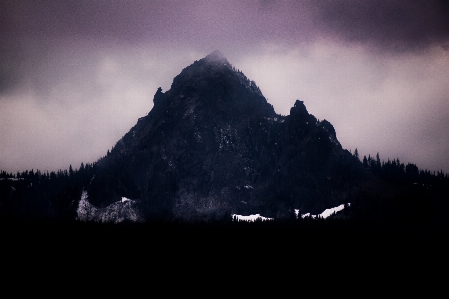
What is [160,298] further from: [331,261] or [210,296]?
[331,261]

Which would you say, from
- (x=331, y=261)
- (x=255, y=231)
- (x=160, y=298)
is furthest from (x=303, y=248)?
(x=160, y=298)

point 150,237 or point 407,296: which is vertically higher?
point 150,237

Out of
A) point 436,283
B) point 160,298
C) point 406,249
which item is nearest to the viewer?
point 160,298

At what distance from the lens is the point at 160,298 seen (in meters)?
128

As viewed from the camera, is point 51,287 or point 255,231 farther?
point 255,231

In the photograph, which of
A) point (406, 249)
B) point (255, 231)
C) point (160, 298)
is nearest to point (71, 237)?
point (160, 298)

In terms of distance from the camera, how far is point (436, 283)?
149500mm

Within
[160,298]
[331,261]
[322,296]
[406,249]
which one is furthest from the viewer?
[406,249]

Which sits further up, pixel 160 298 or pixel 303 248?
pixel 303 248

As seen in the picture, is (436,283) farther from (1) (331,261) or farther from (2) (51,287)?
(2) (51,287)

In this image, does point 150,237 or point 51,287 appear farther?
point 150,237

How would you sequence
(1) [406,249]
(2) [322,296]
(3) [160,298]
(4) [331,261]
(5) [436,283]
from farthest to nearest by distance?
(1) [406,249], (4) [331,261], (5) [436,283], (2) [322,296], (3) [160,298]

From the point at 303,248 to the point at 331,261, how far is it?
33.6 feet

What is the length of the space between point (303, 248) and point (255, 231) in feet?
79.0
